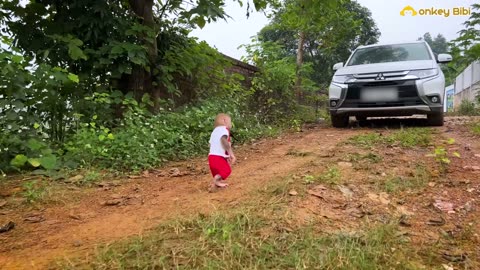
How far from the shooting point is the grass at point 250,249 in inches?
78.2

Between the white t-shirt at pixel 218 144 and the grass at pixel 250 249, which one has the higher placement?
the white t-shirt at pixel 218 144

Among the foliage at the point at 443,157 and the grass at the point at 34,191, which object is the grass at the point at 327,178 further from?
the grass at the point at 34,191

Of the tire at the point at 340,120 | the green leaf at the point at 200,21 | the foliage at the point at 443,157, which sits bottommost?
the foliage at the point at 443,157

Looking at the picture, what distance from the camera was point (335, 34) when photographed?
43.7 feet

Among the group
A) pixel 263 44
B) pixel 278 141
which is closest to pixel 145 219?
pixel 278 141

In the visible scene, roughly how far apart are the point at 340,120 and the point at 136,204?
470 cm

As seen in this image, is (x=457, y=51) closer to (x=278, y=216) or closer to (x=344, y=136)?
(x=344, y=136)

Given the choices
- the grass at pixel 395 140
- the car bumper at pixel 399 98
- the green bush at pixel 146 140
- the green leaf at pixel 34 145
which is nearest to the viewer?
the green leaf at pixel 34 145

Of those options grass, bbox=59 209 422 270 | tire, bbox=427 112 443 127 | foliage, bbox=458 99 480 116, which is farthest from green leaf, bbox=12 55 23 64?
foliage, bbox=458 99 480 116

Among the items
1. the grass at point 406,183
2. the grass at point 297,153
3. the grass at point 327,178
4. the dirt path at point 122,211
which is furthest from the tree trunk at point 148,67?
the grass at point 406,183

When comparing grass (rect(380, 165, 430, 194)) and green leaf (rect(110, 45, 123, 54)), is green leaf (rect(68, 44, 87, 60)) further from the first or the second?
grass (rect(380, 165, 430, 194))

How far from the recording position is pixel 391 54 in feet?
23.3

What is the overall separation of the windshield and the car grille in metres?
0.86

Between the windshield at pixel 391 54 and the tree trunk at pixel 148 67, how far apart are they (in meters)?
3.47
